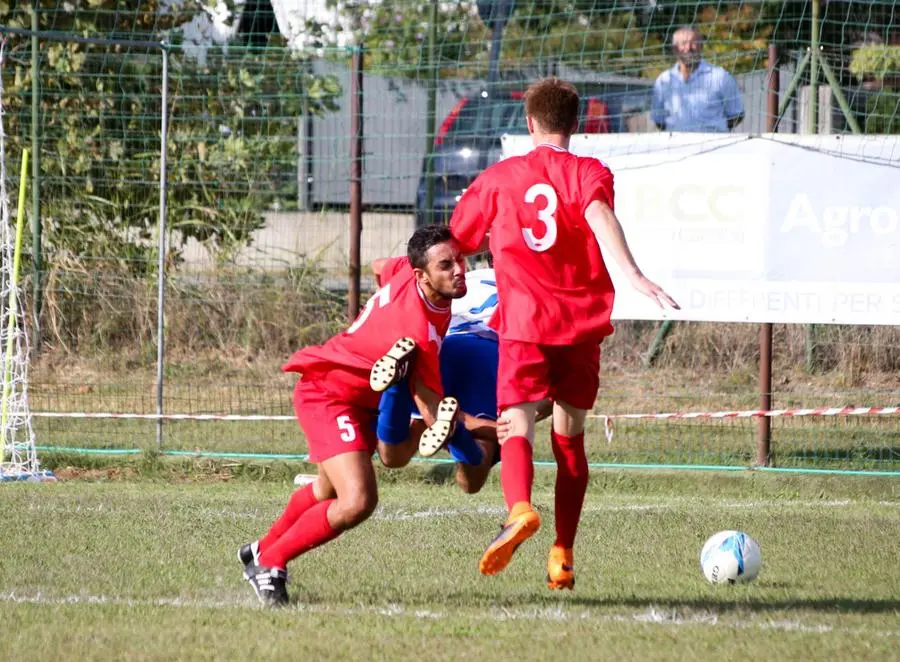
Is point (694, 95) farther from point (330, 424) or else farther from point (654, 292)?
point (330, 424)

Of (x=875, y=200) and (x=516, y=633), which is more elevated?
(x=875, y=200)

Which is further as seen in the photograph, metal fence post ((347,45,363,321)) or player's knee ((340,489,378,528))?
metal fence post ((347,45,363,321))

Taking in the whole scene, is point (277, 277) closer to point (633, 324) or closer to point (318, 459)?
point (633, 324)

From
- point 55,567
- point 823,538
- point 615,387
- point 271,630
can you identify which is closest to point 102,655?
point 271,630

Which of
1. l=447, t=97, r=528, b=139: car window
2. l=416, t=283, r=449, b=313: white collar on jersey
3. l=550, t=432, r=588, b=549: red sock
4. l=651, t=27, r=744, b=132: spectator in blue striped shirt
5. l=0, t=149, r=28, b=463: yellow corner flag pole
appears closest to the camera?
l=416, t=283, r=449, b=313: white collar on jersey

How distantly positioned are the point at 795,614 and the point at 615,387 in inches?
244

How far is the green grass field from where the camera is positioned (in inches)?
192

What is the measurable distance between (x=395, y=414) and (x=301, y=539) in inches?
24.4

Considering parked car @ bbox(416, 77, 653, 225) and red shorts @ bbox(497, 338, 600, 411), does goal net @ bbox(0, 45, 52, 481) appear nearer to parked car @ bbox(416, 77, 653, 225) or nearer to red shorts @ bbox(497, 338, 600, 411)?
parked car @ bbox(416, 77, 653, 225)

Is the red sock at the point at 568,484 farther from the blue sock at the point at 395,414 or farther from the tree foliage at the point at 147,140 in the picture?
the tree foliage at the point at 147,140

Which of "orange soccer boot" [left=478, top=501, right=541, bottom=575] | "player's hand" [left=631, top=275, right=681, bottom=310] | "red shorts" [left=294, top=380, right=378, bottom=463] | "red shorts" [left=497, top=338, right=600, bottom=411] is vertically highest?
"player's hand" [left=631, top=275, right=681, bottom=310]

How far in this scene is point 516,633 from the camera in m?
5.05

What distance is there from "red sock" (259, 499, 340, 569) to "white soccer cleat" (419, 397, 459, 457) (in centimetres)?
59

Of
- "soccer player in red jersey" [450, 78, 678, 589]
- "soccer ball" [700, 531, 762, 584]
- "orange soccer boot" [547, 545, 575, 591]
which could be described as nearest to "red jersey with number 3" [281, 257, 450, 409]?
"soccer player in red jersey" [450, 78, 678, 589]
